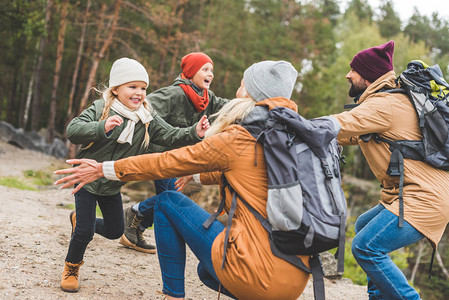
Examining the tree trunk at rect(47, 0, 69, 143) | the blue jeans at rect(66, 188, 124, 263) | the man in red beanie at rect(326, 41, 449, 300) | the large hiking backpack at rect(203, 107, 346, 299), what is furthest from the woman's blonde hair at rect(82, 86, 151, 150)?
the tree trunk at rect(47, 0, 69, 143)

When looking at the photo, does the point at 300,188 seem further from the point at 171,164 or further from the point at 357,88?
the point at 357,88

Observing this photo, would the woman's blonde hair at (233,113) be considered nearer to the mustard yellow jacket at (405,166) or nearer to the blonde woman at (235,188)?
the blonde woman at (235,188)

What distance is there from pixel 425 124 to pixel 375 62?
805 millimetres

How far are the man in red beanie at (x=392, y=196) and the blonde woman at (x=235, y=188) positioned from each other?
88 cm

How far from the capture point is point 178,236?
310cm

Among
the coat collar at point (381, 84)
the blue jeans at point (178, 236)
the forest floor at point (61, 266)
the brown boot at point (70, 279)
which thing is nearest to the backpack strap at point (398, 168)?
the coat collar at point (381, 84)

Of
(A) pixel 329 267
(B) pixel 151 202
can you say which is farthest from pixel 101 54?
(B) pixel 151 202

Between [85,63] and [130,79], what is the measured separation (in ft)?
83.3

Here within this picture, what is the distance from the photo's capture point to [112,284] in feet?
13.2

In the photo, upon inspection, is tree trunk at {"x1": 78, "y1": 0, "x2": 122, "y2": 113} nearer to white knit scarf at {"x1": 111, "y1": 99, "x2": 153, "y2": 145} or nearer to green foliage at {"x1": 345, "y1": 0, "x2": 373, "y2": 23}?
white knit scarf at {"x1": 111, "y1": 99, "x2": 153, "y2": 145}

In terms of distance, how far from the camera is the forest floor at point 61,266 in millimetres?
3672

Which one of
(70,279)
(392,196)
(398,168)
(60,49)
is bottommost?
(70,279)

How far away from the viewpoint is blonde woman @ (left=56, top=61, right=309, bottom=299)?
8.55ft

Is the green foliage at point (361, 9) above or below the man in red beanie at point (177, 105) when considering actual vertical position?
above
